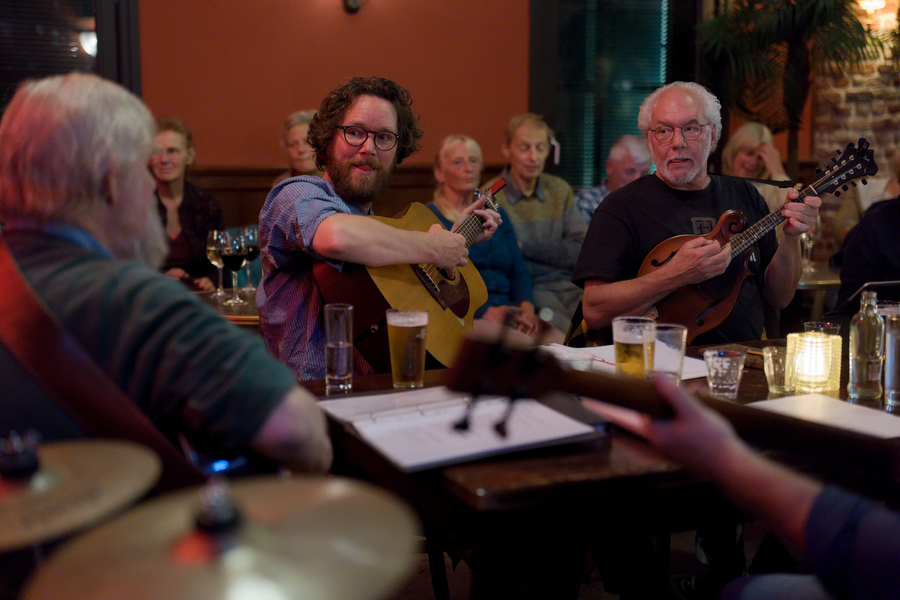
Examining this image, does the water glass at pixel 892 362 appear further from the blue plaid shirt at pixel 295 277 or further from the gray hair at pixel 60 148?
the gray hair at pixel 60 148

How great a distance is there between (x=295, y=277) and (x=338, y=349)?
1.86 feet

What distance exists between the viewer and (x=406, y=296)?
6.65 ft

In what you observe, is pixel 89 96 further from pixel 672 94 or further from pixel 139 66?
pixel 139 66

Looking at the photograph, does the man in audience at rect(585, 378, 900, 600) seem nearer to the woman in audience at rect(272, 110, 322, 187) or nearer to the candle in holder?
the candle in holder

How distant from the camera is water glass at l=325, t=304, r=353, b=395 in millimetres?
1513

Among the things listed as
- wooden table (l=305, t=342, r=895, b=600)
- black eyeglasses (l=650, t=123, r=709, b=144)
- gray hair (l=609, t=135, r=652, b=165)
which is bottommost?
wooden table (l=305, t=342, r=895, b=600)

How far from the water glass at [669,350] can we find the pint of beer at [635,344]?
17 mm

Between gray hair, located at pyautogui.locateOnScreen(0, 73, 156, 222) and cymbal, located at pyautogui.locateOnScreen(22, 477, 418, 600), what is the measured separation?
1.85ft

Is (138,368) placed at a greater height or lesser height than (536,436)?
greater

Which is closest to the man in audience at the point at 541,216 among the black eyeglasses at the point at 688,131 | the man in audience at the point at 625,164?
the man in audience at the point at 625,164

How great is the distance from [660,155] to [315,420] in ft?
5.84

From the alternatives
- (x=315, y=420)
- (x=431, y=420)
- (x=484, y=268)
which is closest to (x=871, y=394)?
(x=431, y=420)

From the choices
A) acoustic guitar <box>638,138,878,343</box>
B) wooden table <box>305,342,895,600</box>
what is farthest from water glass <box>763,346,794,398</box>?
acoustic guitar <box>638,138,878,343</box>

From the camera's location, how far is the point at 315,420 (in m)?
1.07
